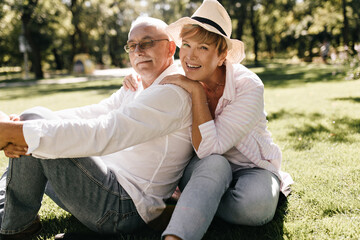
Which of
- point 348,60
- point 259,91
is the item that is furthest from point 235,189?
point 348,60

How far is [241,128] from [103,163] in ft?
3.38

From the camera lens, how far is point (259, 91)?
257 centimetres

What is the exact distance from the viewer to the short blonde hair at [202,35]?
→ 2646mm

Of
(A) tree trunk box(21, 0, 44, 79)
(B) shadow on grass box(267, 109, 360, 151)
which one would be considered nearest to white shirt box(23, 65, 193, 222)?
(B) shadow on grass box(267, 109, 360, 151)

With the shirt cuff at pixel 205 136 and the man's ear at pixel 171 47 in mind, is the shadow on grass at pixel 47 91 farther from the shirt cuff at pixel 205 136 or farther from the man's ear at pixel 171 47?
the shirt cuff at pixel 205 136

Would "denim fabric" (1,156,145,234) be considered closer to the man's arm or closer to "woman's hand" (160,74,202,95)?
the man's arm

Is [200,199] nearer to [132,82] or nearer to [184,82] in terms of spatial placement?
[184,82]

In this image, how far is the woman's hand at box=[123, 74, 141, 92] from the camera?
3111 mm

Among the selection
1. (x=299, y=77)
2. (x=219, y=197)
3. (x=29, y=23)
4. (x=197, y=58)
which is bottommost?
(x=299, y=77)

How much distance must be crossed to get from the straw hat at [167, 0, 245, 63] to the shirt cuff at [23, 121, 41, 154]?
1.36 m

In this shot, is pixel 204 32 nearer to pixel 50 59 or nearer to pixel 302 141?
pixel 302 141

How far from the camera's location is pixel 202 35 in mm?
2646

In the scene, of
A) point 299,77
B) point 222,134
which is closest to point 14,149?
point 222,134

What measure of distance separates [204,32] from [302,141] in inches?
115
